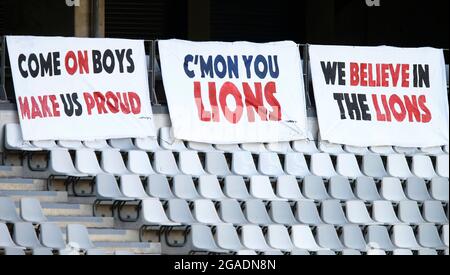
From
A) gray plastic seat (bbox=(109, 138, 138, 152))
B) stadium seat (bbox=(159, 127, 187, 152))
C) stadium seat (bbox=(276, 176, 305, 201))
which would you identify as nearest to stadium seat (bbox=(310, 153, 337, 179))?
stadium seat (bbox=(276, 176, 305, 201))

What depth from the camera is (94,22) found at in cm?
1841

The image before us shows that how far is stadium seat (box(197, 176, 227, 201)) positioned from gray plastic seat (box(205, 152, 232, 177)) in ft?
1.00

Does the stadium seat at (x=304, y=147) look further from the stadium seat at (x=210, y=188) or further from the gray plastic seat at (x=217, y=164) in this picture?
the stadium seat at (x=210, y=188)

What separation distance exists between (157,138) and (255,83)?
4.32 feet

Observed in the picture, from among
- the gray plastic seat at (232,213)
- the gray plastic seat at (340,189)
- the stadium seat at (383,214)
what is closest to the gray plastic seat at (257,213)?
the gray plastic seat at (232,213)

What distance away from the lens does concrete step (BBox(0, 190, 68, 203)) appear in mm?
15589

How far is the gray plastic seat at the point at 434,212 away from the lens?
16922 mm

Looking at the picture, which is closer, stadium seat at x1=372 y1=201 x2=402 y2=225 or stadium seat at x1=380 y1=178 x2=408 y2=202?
stadium seat at x1=372 y1=201 x2=402 y2=225

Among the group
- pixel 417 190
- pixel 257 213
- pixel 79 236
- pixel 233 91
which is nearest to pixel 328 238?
pixel 257 213

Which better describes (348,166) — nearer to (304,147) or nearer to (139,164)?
(304,147)

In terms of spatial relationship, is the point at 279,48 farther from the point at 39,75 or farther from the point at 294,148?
the point at 39,75

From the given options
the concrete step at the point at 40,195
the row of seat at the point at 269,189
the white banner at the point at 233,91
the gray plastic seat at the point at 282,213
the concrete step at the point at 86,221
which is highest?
the white banner at the point at 233,91

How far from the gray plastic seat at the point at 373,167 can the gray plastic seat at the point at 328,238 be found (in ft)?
5.07

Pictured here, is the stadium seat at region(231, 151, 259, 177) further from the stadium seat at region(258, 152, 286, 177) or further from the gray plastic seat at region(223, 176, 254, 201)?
the gray plastic seat at region(223, 176, 254, 201)
